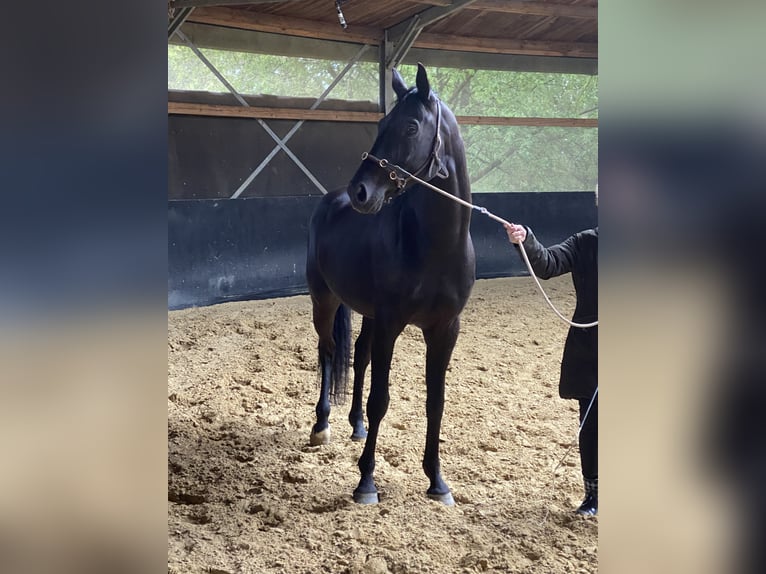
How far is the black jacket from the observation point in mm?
2666

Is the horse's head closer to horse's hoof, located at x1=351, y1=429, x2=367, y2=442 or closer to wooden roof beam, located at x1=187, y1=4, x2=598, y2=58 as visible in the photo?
horse's hoof, located at x1=351, y1=429, x2=367, y2=442

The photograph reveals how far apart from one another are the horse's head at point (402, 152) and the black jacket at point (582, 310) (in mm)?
540

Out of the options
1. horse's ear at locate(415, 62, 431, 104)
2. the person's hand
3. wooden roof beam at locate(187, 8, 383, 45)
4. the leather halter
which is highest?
wooden roof beam at locate(187, 8, 383, 45)

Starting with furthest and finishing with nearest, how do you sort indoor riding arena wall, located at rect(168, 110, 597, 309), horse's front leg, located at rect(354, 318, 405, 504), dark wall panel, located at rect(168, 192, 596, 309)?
1. indoor riding arena wall, located at rect(168, 110, 597, 309)
2. dark wall panel, located at rect(168, 192, 596, 309)
3. horse's front leg, located at rect(354, 318, 405, 504)

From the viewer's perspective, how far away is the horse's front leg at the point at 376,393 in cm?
296

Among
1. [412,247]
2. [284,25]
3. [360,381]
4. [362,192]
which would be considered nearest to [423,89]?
[362,192]

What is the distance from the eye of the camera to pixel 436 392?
10.2ft

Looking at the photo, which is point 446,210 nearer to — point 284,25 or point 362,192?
point 362,192

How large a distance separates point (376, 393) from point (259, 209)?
177 inches

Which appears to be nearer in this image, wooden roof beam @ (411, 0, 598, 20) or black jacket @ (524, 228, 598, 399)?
black jacket @ (524, 228, 598, 399)

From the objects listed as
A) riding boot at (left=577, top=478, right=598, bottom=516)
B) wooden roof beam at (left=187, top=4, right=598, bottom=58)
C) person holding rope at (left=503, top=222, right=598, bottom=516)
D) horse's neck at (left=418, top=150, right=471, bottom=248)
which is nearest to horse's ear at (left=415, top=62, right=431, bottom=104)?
horse's neck at (left=418, top=150, right=471, bottom=248)
